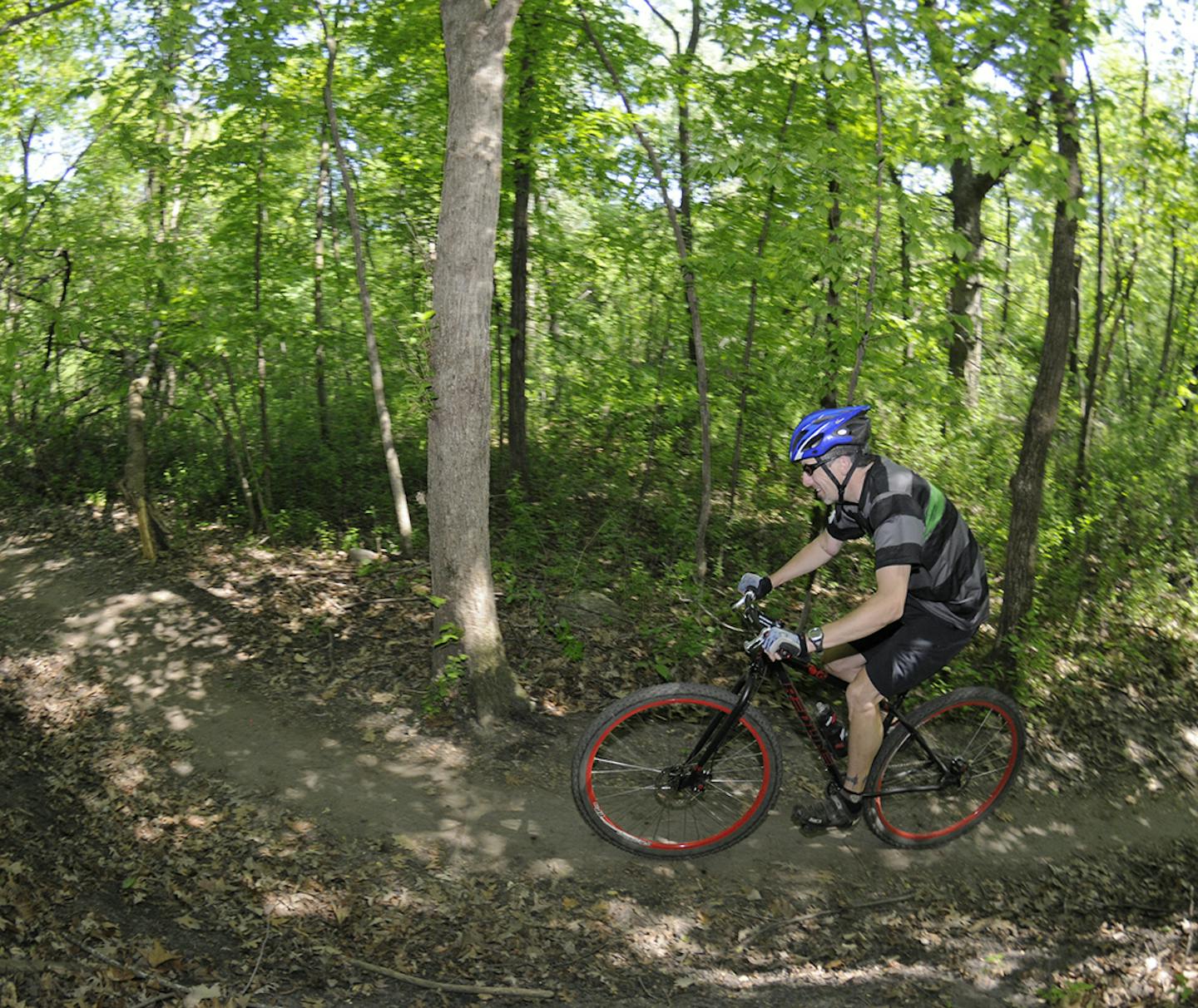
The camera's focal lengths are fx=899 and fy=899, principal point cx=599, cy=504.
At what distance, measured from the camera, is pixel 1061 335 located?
277 inches

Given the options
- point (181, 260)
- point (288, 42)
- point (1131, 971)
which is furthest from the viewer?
point (181, 260)

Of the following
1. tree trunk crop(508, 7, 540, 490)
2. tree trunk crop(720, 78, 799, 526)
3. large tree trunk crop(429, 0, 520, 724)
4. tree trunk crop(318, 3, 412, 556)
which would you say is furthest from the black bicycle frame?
tree trunk crop(508, 7, 540, 490)

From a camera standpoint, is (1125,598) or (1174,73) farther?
(1174,73)

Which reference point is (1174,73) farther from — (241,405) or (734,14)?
(241,405)

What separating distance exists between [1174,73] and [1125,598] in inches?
282

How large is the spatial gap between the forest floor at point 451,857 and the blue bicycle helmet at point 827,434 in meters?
2.32

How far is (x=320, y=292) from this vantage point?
9898mm

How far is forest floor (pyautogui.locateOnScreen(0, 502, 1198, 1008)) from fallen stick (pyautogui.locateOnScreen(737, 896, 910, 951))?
0.08 feet

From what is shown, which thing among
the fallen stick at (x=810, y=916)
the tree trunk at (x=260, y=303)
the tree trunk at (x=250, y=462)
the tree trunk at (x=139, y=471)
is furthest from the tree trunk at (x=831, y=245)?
the tree trunk at (x=139, y=471)

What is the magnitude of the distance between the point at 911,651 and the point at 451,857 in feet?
8.82

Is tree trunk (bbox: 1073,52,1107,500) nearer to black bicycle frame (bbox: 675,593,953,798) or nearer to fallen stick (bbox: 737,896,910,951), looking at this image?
black bicycle frame (bbox: 675,593,953,798)

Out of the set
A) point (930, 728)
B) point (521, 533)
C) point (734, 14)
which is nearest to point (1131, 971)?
point (930, 728)

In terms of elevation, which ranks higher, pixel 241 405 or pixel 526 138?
pixel 526 138

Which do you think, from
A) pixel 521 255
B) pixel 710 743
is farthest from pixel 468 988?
pixel 521 255
